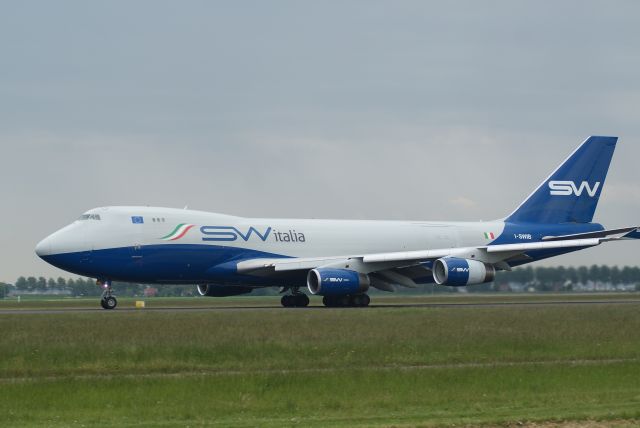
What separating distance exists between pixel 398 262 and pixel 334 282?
3.65m

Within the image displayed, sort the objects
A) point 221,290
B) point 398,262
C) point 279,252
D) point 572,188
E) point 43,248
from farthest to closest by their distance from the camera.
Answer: point 572,188 → point 221,290 → point 279,252 → point 398,262 → point 43,248

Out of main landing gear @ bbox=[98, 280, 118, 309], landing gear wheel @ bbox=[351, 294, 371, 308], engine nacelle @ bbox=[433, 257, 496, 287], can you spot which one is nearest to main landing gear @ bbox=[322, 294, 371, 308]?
landing gear wheel @ bbox=[351, 294, 371, 308]

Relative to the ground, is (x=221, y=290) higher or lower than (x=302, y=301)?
higher

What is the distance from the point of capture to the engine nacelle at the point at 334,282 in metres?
48.3

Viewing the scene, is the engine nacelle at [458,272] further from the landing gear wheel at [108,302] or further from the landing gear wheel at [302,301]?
the landing gear wheel at [108,302]

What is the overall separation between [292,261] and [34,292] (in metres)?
74.1

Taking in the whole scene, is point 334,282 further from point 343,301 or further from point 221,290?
point 221,290

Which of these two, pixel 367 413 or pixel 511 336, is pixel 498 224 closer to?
pixel 511 336

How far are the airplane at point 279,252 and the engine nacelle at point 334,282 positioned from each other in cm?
5

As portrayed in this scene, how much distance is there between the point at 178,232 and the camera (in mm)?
49062

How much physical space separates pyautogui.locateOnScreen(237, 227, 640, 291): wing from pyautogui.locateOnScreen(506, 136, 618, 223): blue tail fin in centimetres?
828

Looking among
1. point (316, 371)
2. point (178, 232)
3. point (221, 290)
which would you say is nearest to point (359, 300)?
point (221, 290)

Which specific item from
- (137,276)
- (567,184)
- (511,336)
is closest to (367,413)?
(511,336)

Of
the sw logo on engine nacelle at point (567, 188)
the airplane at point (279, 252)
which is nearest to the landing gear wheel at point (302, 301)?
the airplane at point (279, 252)
